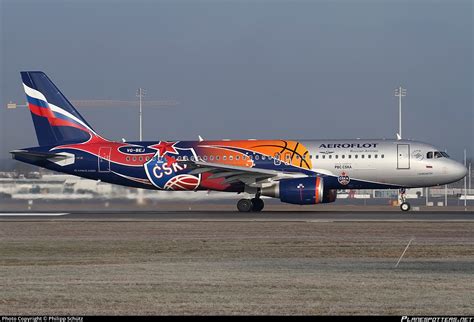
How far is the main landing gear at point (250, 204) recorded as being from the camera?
5028 cm

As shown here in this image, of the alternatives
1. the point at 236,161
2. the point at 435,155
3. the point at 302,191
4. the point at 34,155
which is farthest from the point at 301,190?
the point at 34,155

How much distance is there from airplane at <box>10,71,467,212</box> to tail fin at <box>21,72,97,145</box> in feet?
0.20

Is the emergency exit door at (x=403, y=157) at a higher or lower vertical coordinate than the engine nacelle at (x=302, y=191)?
higher

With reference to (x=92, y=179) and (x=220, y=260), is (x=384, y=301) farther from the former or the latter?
(x=92, y=179)

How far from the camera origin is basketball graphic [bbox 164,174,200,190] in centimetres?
5150

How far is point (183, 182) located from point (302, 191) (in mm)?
8232

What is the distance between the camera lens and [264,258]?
971 inches

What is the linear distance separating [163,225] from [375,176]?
15457 millimetres

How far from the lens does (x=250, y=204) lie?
50469mm

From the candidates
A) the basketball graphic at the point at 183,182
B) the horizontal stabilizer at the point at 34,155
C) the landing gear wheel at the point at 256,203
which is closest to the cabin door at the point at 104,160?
the horizontal stabilizer at the point at 34,155

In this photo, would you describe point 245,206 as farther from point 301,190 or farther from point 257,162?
point 301,190

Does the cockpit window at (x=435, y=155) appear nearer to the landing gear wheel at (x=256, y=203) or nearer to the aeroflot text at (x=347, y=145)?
the aeroflot text at (x=347, y=145)

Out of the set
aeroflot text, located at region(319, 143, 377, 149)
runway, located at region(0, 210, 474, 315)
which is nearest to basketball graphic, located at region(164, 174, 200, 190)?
aeroflot text, located at region(319, 143, 377, 149)

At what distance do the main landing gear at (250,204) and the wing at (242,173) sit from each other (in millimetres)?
Answer: 939
